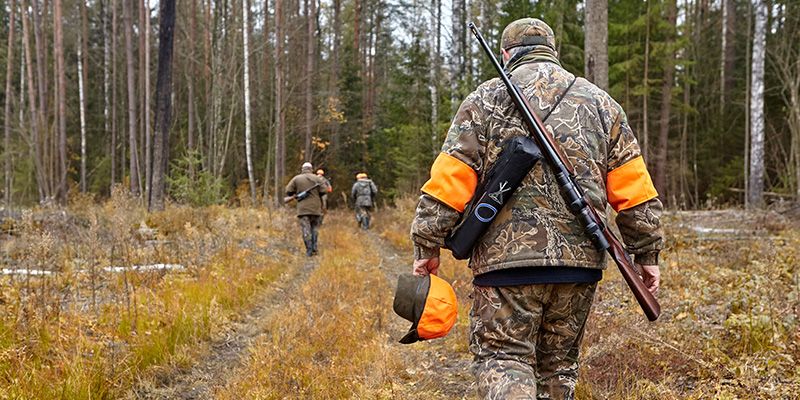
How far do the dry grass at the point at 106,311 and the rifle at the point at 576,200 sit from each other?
3038 mm

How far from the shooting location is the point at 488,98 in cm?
255

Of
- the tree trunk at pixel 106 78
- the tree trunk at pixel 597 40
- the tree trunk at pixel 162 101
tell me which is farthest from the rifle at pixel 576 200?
the tree trunk at pixel 106 78

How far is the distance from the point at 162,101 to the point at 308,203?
17.5ft

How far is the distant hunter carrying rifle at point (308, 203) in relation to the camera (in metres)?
11.4

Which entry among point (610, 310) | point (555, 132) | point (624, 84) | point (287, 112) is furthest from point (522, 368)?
point (287, 112)

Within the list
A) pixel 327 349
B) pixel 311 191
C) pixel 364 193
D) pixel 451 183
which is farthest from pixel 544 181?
pixel 364 193

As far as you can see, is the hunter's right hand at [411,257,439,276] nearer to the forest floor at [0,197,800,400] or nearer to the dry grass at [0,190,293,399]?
the forest floor at [0,197,800,400]

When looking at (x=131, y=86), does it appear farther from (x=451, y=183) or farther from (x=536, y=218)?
(x=536, y=218)

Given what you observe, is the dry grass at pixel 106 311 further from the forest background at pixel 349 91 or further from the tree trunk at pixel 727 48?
the tree trunk at pixel 727 48

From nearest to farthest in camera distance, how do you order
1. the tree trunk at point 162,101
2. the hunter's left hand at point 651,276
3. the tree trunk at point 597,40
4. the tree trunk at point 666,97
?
1. the hunter's left hand at point 651,276
2. the tree trunk at point 597,40
3. the tree trunk at point 162,101
4. the tree trunk at point 666,97

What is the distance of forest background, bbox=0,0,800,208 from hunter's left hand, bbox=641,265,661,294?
11.2m

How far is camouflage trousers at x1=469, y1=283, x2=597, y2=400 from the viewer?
234 centimetres

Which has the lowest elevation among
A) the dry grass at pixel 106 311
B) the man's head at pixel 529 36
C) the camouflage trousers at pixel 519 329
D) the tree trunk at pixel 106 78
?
the dry grass at pixel 106 311

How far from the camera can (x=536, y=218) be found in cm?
238
